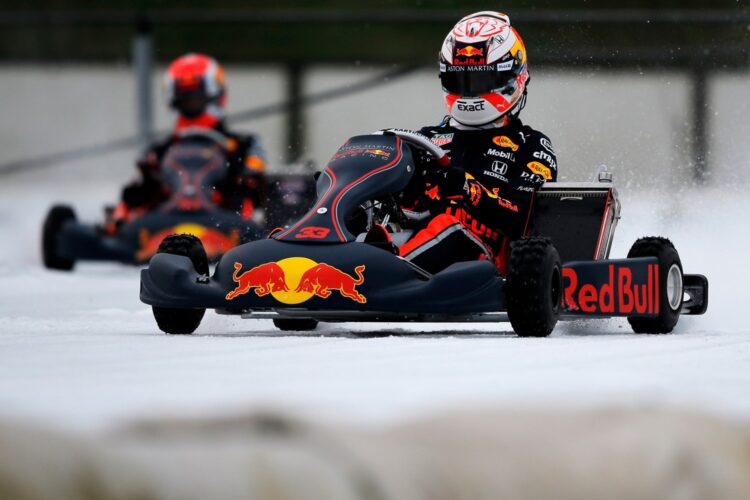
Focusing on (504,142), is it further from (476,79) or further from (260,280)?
(260,280)

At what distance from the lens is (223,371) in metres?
4.82

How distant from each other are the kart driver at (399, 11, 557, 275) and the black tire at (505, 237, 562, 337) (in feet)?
1.96

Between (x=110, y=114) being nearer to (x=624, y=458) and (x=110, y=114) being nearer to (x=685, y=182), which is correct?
(x=685, y=182)

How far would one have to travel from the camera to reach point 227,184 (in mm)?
11484

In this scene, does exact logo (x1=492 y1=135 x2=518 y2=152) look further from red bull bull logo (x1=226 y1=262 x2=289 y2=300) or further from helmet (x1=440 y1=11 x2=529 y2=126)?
red bull bull logo (x1=226 y1=262 x2=289 y2=300)

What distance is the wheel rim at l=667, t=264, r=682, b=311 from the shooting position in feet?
22.0

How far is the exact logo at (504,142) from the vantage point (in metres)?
7.12

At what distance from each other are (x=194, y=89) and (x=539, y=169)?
5.63 metres

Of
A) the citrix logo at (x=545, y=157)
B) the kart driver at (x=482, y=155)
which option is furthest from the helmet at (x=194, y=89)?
the citrix logo at (x=545, y=157)

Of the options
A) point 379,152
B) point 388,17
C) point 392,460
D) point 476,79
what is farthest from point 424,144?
point 388,17

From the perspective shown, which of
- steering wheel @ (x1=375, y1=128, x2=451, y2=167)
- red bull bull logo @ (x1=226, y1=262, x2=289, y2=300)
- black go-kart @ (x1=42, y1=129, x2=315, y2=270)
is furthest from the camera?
black go-kart @ (x1=42, y1=129, x2=315, y2=270)

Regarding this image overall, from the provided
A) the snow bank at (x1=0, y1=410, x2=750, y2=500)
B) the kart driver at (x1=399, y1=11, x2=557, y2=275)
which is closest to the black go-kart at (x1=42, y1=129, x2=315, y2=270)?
the kart driver at (x1=399, y1=11, x2=557, y2=275)

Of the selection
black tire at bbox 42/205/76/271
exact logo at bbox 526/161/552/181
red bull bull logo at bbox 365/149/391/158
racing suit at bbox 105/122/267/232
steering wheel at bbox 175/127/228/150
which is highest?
red bull bull logo at bbox 365/149/391/158

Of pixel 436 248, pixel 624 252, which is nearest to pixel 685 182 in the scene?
pixel 624 252
